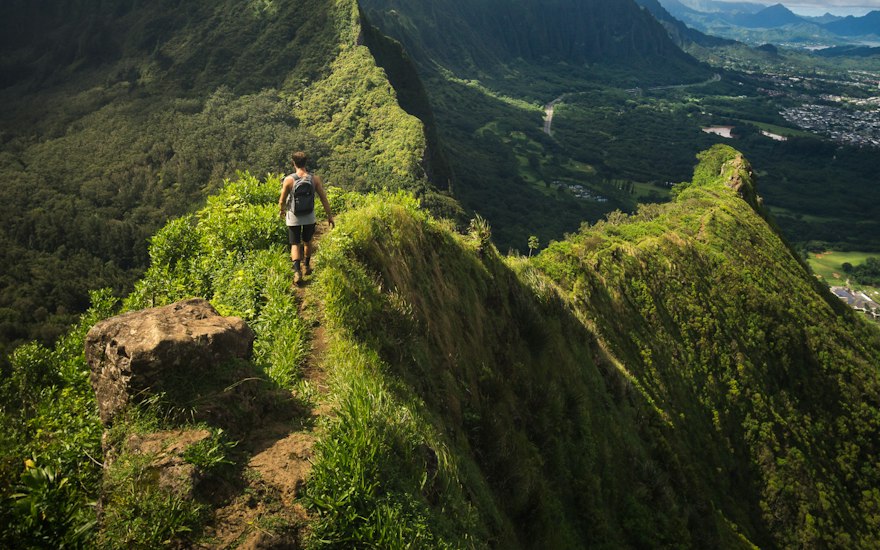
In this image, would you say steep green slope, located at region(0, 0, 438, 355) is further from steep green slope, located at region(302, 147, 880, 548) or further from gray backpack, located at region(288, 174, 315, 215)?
steep green slope, located at region(302, 147, 880, 548)

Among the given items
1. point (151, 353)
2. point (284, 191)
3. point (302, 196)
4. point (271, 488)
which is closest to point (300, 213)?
point (302, 196)

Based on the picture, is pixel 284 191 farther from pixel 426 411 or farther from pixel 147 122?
pixel 147 122

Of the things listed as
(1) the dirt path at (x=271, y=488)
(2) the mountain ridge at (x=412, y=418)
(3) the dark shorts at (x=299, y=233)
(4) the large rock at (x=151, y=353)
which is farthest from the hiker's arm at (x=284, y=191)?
(1) the dirt path at (x=271, y=488)

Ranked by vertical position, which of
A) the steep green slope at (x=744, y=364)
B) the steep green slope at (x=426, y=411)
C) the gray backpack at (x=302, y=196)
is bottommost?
the steep green slope at (x=744, y=364)

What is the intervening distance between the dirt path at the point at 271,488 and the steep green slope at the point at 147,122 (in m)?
59.6

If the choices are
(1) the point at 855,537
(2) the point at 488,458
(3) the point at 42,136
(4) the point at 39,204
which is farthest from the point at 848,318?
(3) the point at 42,136

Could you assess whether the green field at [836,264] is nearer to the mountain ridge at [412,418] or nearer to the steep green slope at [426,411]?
the mountain ridge at [412,418]

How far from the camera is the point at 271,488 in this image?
530 cm

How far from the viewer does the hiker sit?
9398mm

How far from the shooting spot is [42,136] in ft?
397

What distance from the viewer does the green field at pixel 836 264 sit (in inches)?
4820

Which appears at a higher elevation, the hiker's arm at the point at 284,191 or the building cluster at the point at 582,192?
the hiker's arm at the point at 284,191

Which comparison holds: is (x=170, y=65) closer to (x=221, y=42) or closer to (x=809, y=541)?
(x=221, y=42)

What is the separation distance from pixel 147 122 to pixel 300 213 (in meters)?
137
